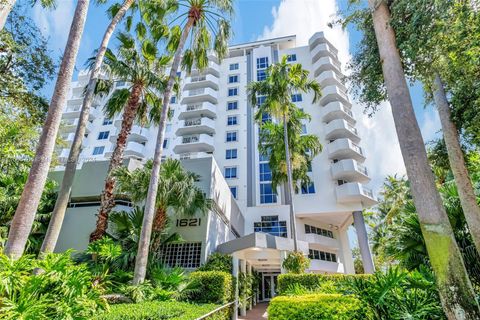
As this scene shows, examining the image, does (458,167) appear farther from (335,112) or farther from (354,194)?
(335,112)

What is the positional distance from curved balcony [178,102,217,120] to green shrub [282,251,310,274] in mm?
23531

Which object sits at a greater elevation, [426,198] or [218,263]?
[426,198]

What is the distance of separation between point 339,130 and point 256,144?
901cm

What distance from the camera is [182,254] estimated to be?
13.1 metres

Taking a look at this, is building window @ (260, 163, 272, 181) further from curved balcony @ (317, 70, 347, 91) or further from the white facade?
curved balcony @ (317, 70, 347, 91)

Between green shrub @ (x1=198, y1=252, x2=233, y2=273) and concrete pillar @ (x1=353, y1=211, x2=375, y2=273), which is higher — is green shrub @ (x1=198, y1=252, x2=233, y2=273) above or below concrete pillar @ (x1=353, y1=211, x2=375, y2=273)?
below

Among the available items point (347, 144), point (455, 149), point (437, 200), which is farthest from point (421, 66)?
point (347, 144)

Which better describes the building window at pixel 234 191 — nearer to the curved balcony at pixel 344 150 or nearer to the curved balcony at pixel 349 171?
the curved balcony at pixel 349 171

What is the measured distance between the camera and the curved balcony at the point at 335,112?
28141 millimetres

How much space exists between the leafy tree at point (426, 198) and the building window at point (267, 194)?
71.5 ft

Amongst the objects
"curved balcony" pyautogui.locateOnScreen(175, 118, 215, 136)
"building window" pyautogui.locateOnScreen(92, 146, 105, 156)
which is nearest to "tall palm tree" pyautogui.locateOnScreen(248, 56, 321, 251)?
"curved balcony" pyautogui.locateOnScreen(175, 118, 215, 136)

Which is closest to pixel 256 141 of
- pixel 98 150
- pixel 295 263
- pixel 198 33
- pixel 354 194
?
pixel 354 194

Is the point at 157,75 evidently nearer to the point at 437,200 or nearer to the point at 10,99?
the point at 10,99

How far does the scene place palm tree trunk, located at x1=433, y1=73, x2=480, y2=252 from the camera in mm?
6728
